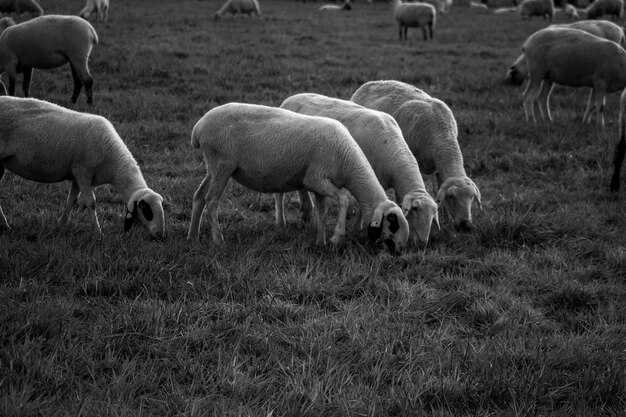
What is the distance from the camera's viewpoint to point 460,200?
19.8ft

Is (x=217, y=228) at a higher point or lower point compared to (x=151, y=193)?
lower

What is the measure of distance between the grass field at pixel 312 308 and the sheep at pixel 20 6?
14.3 metres

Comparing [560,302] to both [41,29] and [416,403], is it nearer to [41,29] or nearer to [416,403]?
[416,403]

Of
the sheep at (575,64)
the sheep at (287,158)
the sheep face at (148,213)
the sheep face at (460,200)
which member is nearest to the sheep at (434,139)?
the sheep face at (460,200)

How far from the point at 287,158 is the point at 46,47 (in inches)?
261

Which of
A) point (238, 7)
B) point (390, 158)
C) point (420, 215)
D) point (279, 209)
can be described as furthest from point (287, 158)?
point (238, 7)

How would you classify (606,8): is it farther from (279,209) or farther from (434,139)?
(279,209)

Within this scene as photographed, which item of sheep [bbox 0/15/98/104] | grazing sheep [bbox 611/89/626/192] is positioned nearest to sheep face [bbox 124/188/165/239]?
grazing sheep [bbox 611/89/626/192]

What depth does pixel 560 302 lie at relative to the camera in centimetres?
469

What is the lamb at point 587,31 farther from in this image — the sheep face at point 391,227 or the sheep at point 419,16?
the sheep face at point 391,227

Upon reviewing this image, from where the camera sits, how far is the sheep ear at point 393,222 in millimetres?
5223

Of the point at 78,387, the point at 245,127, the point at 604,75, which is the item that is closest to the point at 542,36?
the point at 604,75

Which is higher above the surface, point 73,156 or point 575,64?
point 73,156

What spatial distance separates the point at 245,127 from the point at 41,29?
20.9 feet
